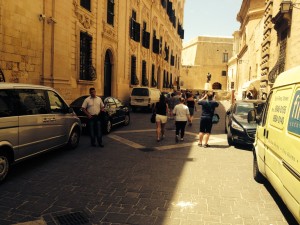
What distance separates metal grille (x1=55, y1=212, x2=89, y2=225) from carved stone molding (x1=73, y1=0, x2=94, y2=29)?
12.8 metres

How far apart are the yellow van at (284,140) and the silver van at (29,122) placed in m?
4.58

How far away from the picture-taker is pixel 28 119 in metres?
5.98

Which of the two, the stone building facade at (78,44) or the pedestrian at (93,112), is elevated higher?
the stone building facade at (78,44)

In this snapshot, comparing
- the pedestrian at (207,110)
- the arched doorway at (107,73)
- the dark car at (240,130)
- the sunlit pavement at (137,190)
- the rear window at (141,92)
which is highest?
the arched doorway at (107,73)

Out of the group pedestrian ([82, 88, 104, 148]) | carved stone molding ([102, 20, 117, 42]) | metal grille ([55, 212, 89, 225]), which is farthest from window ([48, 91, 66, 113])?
carved stone molding ([102, 20, 117, 42])

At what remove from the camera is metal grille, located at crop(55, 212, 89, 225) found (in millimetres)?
3961

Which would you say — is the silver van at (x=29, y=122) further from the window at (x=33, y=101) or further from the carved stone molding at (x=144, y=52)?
the carved stone molding at (x=144, y=52)

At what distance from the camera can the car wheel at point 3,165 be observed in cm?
534

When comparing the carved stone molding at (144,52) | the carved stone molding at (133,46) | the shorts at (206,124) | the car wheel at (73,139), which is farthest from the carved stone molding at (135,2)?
the car wheel at (73,139)

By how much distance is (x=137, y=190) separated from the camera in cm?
518

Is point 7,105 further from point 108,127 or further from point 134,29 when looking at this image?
point 134,29

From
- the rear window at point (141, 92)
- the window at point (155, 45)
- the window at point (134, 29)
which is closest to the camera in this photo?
the rear window at point (141, 92)

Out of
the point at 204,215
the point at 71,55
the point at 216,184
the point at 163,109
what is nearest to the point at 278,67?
the point at 163,109

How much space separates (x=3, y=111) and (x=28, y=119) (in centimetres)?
71
